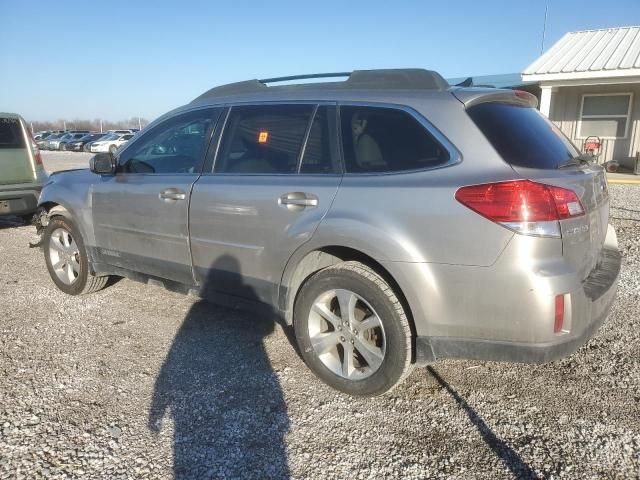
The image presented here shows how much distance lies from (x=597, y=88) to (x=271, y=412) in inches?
570

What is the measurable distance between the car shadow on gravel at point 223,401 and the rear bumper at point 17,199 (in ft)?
14.4

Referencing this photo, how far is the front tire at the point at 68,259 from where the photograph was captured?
14.8 ft

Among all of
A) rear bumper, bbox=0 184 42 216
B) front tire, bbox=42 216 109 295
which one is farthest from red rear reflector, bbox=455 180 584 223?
rear bumper, bbox=0 184 42 216

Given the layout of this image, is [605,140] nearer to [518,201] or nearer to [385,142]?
[385,142]

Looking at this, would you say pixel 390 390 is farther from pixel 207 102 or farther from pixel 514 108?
pixel 207 102

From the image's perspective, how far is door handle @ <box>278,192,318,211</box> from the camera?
2861 mm

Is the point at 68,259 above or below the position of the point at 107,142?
above

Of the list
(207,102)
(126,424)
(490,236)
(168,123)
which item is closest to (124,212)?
Answer: (168,123)

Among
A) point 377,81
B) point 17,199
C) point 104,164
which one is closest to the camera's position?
point 377,81

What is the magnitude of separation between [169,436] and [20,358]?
5.19ft

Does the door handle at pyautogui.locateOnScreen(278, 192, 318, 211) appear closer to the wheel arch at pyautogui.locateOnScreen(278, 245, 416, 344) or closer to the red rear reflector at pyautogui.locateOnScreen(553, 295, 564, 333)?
the wheel arch at pyautogui.locateOnScreen(278, 245, 416, 344)

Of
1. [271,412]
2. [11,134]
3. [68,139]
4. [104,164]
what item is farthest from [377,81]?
[68,139]

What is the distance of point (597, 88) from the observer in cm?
1364

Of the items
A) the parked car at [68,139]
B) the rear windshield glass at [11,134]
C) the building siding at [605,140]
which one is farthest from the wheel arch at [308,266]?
the parked car at [68,139]
